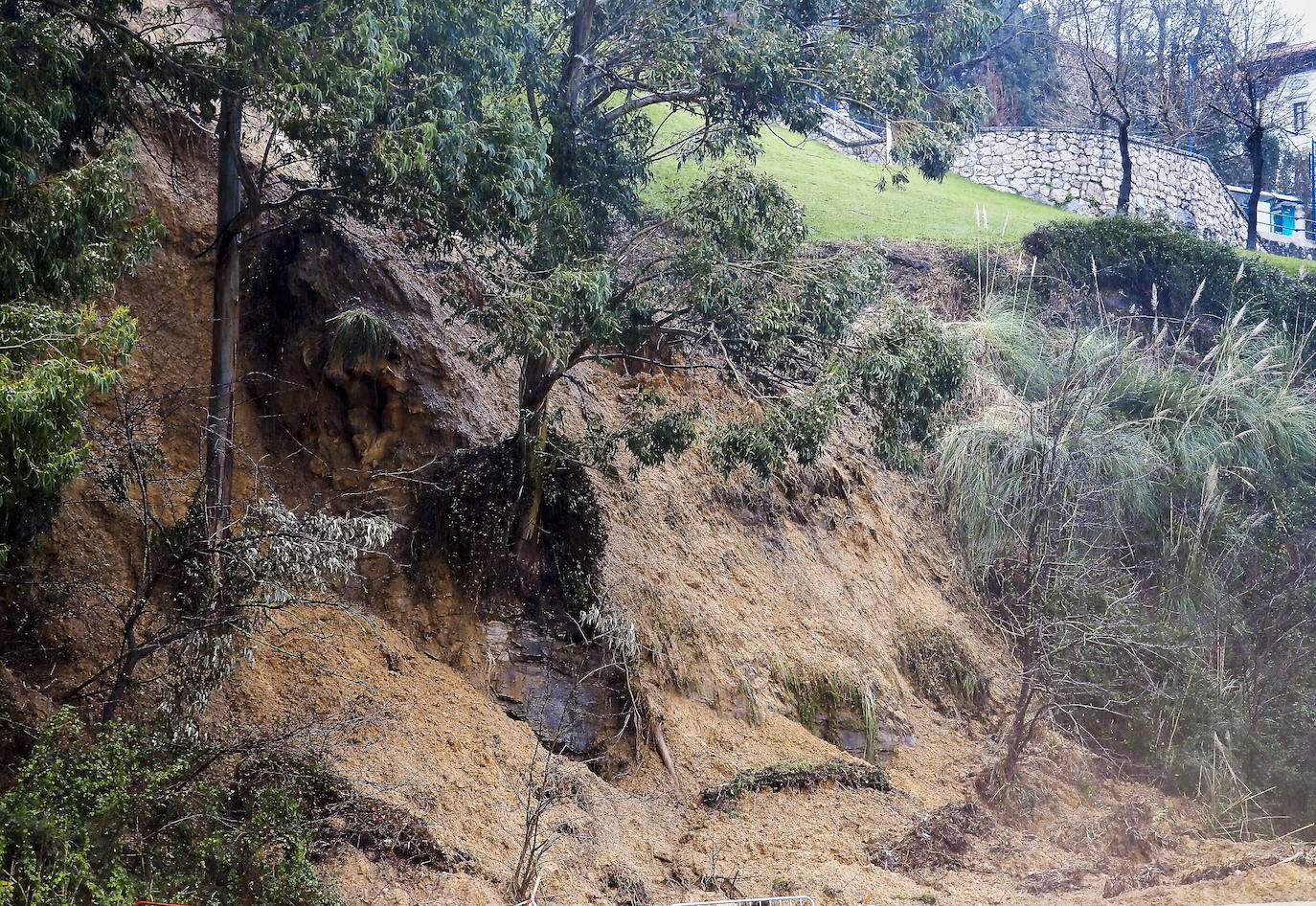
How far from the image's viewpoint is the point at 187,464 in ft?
37.1

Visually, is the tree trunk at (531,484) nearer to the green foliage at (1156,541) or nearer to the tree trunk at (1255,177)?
the green foliage at (1156,541)

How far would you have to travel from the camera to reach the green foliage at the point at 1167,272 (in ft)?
76.9

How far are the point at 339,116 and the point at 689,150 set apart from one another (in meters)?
5.87

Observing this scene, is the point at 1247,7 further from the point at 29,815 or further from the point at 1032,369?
the point at 29,815

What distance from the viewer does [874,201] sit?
2612cm

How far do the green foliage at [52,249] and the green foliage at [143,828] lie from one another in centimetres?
144

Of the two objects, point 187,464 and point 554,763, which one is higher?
point 187,464

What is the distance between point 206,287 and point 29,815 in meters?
7.60

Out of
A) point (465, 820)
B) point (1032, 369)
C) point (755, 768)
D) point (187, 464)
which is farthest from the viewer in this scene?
point (1032, 369)

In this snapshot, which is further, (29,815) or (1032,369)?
(1032,369)

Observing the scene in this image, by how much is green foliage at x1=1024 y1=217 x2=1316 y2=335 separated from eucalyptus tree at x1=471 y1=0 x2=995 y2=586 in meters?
10.1

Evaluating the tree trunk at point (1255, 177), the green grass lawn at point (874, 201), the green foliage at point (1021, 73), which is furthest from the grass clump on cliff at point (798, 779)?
the green foliage at point (1021, 73)

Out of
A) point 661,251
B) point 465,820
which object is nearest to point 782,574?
point 661,251

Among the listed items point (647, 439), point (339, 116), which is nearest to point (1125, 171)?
point (647, 439)
